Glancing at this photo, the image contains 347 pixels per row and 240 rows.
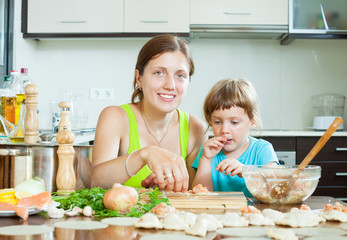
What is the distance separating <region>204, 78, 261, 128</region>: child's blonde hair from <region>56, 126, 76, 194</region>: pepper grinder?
77cm

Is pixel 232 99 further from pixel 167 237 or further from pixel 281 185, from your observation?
pixel 167 237

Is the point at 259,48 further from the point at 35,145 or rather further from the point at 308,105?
the point at 35,145

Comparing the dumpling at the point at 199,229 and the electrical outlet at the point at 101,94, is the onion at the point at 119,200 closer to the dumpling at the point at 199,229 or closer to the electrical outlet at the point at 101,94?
the dumpling at the point at 199,229

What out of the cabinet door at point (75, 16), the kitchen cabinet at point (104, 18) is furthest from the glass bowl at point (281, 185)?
the cabinet door at point (75, 16)

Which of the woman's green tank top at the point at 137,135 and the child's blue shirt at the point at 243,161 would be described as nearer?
the child's blue shirt at the point at 243,161

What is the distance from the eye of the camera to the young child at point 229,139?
1.62 m

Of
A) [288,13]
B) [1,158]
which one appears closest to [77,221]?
[1,158]

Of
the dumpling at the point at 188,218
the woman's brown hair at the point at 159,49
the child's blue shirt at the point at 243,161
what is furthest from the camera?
the woman's brown hair at the point at 159,49

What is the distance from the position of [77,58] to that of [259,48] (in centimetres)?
150

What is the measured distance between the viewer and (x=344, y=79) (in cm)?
360

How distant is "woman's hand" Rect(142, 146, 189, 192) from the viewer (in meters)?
1.12

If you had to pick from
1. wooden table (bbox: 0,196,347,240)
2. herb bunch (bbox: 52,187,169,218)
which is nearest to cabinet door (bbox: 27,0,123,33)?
herb bunch (bbox: 52,187,169,218)

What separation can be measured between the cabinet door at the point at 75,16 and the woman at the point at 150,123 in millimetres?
1554

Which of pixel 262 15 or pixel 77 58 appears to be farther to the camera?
pixel 77 58
